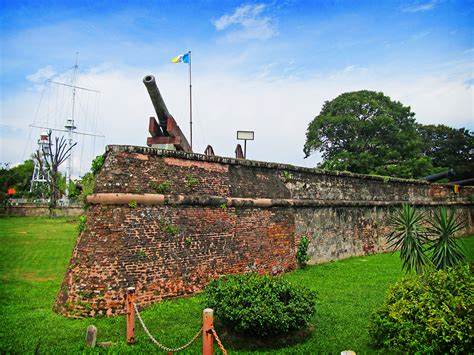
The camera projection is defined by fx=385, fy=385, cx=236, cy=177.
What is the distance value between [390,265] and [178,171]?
6.71 meters

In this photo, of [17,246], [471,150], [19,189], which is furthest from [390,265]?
[19,189]

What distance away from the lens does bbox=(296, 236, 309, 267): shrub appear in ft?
33.9

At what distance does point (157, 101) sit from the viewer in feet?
29.1

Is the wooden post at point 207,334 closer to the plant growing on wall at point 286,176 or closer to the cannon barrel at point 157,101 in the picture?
the cannon barrel at point 157,101

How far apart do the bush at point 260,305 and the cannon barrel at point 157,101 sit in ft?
15.7

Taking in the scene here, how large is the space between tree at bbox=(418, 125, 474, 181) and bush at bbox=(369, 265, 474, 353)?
28.8m

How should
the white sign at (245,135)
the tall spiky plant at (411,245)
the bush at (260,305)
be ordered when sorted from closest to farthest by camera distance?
1. the bush at (260,305)
2. the tall spiky plant at (411,245)
3. the white sign at (245,135)

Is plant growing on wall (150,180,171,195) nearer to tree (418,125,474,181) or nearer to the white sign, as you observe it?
the white sign

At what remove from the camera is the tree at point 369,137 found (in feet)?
85.8

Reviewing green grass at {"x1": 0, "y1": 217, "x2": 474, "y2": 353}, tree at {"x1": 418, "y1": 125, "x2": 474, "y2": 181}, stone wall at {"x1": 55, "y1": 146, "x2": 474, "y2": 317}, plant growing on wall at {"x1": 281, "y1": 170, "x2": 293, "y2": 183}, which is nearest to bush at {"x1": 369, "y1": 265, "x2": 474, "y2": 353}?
green grass at {"x1": 0, "y1": 217, "x2": 474, "y2": 353}

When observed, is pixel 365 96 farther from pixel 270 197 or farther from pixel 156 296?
pixel 156 296

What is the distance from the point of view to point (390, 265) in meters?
10.6

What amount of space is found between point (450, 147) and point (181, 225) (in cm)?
3198

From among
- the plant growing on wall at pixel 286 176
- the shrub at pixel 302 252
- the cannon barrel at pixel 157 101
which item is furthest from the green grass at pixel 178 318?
the cannon barrel at pixel 157 101
